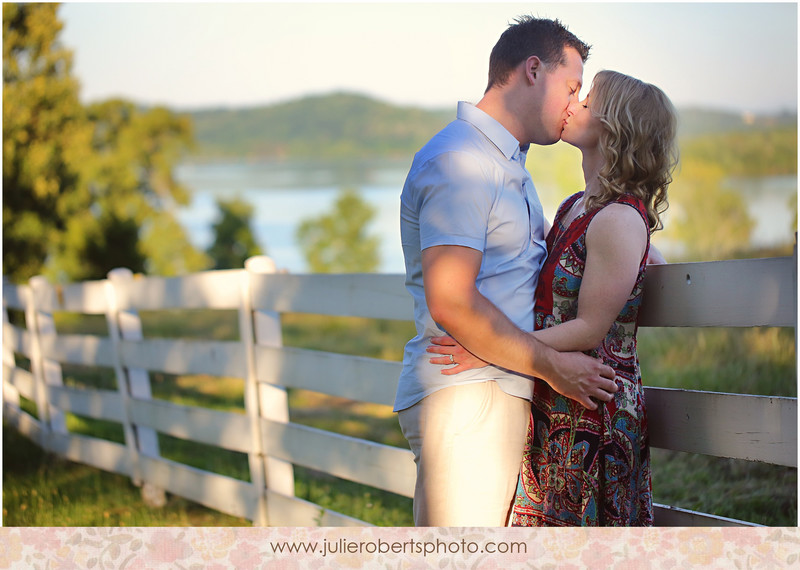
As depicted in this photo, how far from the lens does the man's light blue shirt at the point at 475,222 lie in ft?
5.63

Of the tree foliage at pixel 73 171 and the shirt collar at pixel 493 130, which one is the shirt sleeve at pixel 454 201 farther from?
the tree foliage at pixel 73 171

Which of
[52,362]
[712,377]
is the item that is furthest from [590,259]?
[52,362]

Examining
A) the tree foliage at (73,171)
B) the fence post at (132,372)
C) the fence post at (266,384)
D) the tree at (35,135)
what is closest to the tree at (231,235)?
the tree foliage at (73,171)

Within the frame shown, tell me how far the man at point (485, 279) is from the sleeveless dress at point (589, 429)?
0.06m

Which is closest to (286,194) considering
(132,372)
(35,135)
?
(35,135)

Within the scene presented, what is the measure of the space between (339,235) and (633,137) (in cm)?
1499

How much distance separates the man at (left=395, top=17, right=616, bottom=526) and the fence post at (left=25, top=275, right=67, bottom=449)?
13.5 feet

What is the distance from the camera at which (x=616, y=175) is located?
1.84m

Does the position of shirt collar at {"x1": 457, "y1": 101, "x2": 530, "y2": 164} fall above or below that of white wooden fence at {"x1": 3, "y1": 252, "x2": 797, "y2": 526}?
above

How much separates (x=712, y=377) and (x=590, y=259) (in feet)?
9.93

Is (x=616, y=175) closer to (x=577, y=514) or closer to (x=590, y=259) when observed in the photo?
(x=590, y=259)

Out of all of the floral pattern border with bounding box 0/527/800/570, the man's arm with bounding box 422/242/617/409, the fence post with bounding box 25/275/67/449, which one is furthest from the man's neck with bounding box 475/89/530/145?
the fence post with bounding box 25/275/67/449

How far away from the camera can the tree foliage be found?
29.9 feet

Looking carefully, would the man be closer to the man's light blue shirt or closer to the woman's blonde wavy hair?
the man's light blue shirt
